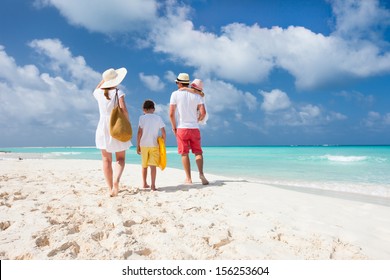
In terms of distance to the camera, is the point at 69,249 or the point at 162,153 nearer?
the point at 69,249

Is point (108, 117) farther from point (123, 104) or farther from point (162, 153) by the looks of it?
point (162, 153)

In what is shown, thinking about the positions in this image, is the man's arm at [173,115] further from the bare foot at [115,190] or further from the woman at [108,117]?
the bare foot at [115,190]

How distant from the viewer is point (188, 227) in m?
2.82

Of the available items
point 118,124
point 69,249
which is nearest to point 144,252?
point 69,249

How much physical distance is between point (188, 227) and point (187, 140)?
265 centimetres

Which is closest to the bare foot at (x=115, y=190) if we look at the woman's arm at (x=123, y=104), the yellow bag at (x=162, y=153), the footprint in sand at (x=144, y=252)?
the yellow bag at (x=162, y=153)

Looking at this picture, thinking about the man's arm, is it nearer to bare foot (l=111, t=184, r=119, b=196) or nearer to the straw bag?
the straw bag

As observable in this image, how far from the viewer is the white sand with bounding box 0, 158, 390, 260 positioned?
2289 millimetres

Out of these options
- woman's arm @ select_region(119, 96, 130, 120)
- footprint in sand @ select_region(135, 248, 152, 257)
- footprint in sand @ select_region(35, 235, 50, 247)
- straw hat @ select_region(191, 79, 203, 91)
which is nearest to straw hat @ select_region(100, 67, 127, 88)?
woman's arm @ select_region(119, 96, 130, 120)

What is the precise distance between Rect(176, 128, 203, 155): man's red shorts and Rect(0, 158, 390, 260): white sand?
1119mm

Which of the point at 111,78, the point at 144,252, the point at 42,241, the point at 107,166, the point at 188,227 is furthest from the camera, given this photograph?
the point at 107,166

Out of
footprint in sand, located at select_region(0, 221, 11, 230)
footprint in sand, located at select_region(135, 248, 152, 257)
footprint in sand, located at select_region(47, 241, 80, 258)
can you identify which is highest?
footprint in sand, located at select_region(0, 221, 11, 230)

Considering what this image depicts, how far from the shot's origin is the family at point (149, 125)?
4.34 metres
